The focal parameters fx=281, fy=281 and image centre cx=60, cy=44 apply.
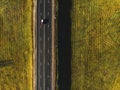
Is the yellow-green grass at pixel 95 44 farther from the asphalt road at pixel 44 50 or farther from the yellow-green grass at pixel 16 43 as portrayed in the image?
the yellow-green grass at pixel 16 43

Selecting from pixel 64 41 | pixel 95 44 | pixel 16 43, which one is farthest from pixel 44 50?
pixel 95 44

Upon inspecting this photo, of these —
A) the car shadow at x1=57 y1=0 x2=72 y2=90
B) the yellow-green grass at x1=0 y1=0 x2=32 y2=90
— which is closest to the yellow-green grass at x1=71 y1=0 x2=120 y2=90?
the car shadow at x1=57 y1=0 x2=72 y2=90

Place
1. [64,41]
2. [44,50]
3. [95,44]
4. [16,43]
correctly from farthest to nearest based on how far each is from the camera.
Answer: [44,50], [16,43], [95,44], [64,41]

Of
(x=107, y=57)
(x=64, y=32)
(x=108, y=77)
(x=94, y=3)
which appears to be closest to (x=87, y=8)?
(x=94, y=3)

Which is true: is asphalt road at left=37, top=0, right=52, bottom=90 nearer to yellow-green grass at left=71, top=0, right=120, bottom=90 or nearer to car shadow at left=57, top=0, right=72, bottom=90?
car shadow at left=57, top=0, right=72, bottom=90

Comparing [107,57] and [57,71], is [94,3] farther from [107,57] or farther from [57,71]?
[57,71]

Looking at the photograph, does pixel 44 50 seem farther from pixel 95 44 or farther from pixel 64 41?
pixel 95 44

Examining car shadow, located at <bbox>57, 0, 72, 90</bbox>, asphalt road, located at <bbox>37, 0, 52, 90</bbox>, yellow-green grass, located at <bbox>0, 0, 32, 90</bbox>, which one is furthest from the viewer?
asphalt road, located at <bbox>37, 0, 52, 90</bbox>
